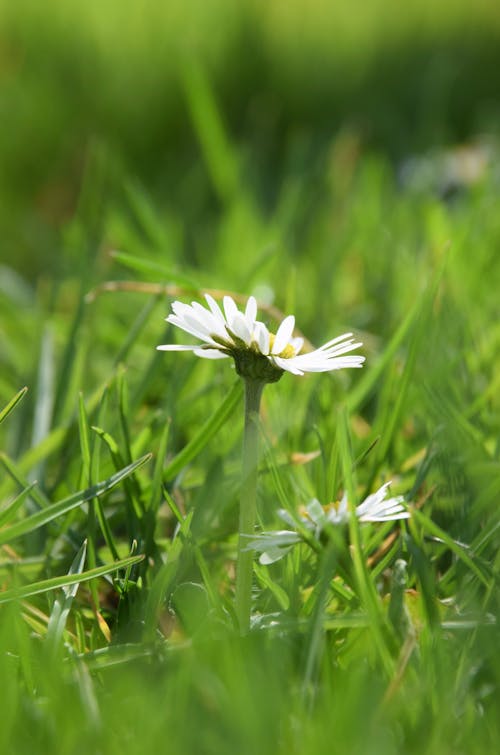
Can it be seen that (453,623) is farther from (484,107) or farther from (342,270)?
(484,107)

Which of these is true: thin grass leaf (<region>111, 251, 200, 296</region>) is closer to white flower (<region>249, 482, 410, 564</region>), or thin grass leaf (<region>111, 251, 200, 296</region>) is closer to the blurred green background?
white flower (<region>249, 482, 410, 564</region>)

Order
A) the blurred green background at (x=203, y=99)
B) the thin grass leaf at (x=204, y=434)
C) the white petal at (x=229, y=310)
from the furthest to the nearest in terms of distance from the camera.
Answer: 1. the blurred green background at (x=203, y=99)
2. the thin grass leaf at (x=204, y=434)
3. the white petal at (x=229, y=310)

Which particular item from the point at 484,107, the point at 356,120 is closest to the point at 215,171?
the point at 356,120

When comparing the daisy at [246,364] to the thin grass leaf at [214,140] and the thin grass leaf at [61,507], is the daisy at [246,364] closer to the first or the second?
the thin grass leaf at [61,507]

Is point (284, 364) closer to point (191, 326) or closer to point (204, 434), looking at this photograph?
point (191, 326)


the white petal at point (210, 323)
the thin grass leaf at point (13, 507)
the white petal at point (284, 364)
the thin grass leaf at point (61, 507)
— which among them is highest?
the white petal at point (210, 323)

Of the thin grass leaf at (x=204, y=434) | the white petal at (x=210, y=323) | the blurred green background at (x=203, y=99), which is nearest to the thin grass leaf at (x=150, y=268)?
the thin grass leaf at (x=204, y=434)

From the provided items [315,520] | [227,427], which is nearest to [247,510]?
[315,520]
